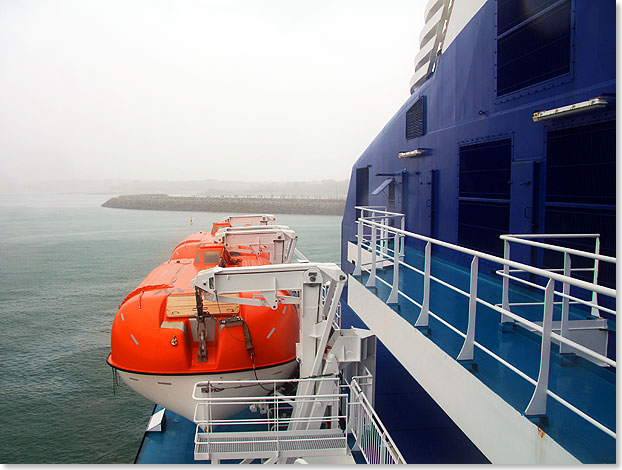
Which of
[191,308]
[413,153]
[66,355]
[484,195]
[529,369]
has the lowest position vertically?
[66,355]

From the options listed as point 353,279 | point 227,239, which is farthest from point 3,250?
point 353,279

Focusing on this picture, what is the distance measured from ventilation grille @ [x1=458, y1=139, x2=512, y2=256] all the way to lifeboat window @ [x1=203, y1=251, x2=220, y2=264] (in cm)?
419

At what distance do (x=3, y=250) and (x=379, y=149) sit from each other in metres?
34.8

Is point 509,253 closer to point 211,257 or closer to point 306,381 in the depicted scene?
point 306,381

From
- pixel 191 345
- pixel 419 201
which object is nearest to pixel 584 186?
pixel 419 201

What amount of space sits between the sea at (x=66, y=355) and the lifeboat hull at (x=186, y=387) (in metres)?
0.60

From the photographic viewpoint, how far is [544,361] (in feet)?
7.73

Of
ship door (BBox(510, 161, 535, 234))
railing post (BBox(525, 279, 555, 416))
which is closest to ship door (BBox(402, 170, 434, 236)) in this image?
ship door (BBox(510, 161, 535, 234))

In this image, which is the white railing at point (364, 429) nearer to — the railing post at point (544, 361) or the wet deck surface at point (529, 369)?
the wet deck surface at point (529, 369)

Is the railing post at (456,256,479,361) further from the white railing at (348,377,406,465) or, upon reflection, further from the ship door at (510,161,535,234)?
the ship door at (510,161,535,234)

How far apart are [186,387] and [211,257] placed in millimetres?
3198

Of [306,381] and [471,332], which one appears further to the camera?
[306,381]

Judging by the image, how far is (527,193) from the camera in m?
5.34

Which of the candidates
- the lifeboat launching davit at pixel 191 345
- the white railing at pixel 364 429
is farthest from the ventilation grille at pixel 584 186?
the lifeboat launching davit at pixel 191 345
